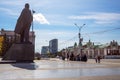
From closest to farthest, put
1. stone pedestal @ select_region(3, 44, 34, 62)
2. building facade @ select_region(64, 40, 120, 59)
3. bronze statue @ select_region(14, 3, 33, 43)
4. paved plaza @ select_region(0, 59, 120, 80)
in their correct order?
paved plaza @ select_region(0, 59, 120, 80) < stone pedestal @ select_region(3, 44, 34, 62) < bronze statue @ select_region(14, 3, 33, 43) < building facade @ select_region(64, 40, 120, 59)

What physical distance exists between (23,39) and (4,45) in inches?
1570

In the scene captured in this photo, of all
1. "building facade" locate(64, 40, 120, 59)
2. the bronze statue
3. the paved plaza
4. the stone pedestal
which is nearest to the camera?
the paved plaza

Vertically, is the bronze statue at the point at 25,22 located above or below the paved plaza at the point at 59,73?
above

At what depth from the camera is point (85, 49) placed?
17350 cm

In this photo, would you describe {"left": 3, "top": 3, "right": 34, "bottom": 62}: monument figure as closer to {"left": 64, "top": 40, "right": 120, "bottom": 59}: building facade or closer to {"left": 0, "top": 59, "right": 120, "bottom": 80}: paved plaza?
{"left": 0, "top": 59, "right": 120, "bottom": 80}: paved plaza

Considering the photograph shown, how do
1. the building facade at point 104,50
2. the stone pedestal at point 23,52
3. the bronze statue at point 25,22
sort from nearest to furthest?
the stone pedestal at point 23,52 → the bronze statue at point 25,22 → the building facade at point 104,50

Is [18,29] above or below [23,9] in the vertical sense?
below

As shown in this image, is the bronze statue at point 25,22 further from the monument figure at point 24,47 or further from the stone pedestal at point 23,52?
the stone pedestal at point 23,52

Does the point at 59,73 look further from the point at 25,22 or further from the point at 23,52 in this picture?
the point at 25,22

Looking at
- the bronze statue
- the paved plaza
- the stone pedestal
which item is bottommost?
the paved plaza

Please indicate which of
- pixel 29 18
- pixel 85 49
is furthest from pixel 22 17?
pixel 85 49

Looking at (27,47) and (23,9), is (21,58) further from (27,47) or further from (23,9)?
(23,9)

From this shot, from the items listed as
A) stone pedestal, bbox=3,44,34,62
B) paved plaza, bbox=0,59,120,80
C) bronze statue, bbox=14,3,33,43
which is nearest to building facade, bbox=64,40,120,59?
bronze statue, bbox=14,3,33,43

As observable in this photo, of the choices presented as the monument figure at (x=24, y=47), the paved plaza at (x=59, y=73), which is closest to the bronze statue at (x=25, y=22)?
the monument figure at (x=24, y=47)
